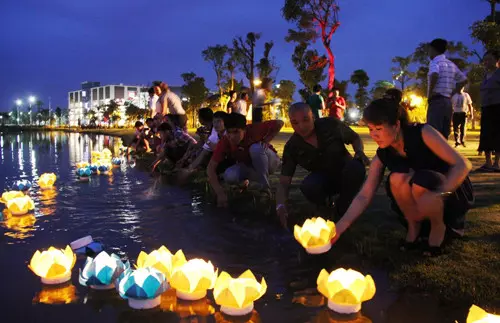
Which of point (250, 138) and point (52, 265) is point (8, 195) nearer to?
point (52, 265)

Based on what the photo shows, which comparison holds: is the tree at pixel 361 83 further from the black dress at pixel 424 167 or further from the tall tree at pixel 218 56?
the black dress at pixel 424 167

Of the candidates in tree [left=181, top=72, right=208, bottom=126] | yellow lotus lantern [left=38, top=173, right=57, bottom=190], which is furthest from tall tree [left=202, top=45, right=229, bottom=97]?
yellow lotus lantern [left=38, top=173, right=57, bottom=190]

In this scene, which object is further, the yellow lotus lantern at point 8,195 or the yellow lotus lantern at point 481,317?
the yellow lotus lantern at point 8,195

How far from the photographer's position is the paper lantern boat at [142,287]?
90.5 inches

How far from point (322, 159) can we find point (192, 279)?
2.05 metres

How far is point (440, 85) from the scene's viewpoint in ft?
20.4

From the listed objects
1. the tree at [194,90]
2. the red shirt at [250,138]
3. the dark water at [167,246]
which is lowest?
the dark water at [167,246]

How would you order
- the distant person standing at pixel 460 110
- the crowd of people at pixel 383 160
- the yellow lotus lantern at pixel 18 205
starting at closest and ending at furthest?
the crowd of people at pixel 383 160, the yellow lotus lantern at pixel 18 205, the distant person standing at pixel 460 110

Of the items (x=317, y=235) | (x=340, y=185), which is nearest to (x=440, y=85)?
(x=340, y=185)

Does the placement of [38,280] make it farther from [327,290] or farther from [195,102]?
[195,102]

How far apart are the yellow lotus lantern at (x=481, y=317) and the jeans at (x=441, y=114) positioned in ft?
16.0

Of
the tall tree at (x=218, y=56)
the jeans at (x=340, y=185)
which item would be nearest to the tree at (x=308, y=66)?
the tall tree at (x=218, y=56)

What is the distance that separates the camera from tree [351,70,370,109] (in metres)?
56.2

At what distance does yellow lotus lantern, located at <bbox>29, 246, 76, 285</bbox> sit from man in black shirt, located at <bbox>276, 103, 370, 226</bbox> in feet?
5.64
